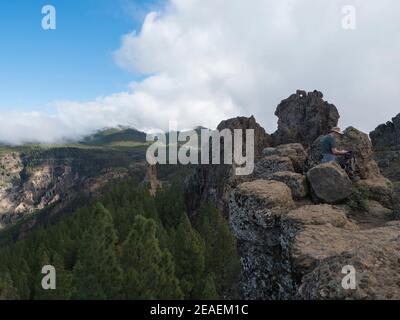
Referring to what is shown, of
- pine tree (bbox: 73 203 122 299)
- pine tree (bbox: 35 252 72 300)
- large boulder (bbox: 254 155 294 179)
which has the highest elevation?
large boulder (bbox: 254 155 294 179)

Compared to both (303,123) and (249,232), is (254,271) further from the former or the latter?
(303,123)

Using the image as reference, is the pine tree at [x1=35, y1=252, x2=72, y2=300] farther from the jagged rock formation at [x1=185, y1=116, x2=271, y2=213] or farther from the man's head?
the jagged rock formation at [x1=185, y1=116, x2=271, y2=213]

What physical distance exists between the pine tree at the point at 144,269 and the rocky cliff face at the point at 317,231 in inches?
698

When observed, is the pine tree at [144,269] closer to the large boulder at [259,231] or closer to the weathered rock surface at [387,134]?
the large boulder at [259,231]

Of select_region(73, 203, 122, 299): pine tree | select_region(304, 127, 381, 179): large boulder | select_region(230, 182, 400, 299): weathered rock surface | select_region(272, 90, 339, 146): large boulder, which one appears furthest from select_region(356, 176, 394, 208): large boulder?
select_region(272, 90, 339, 146): large boulder

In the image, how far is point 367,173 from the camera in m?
27.1

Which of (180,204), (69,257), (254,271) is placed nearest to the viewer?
(254,271)

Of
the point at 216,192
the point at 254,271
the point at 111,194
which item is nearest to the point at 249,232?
the point at 254,271

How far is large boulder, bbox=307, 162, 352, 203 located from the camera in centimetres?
2234

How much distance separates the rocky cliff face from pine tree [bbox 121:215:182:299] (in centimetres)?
1774

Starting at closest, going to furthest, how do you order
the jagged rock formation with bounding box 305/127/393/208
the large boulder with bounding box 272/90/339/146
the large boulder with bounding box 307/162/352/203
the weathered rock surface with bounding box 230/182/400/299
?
the weathered rock surface with bounding box 230/182/400/299 < the large boulder with bounding box 307/162/352/203 < the jagged rock formation with bounding box 305/127/393/208 < the large boulder with bounding box 272/90/339/146

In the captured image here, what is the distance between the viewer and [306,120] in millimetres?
108500

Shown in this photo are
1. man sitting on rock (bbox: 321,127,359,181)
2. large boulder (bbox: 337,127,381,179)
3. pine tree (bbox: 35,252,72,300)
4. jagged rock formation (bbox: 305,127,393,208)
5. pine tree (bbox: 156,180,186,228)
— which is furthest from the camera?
pine tree (bbox: 156,180,186,228)

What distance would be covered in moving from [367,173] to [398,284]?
61.9ft
